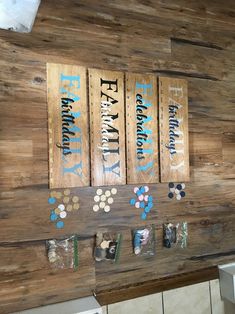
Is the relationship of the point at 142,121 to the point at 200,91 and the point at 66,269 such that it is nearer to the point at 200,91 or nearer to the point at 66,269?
the point at 200,91

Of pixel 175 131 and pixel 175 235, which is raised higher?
pixel 175 131

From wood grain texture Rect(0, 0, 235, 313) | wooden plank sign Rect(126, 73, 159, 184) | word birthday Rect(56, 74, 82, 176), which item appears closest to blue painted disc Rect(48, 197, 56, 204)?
wood grain texture Rect(0, 0, 235, 313)

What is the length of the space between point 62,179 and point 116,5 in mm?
1077

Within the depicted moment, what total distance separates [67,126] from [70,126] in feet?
0.05

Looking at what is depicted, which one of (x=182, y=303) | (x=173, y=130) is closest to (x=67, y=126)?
(x=173, y=130)

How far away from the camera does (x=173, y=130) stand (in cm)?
175

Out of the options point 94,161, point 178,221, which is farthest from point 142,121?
point 178,221

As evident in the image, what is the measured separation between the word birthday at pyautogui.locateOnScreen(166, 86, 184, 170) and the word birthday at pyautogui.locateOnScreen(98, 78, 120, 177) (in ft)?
1.13

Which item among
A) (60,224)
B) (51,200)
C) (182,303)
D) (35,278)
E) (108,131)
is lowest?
(182,303)

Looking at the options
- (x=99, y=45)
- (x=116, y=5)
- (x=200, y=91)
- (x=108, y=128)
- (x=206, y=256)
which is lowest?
(x=206, y=256)

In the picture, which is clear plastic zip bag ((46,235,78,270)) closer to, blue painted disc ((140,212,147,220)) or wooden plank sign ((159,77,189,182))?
blue painted disc ((140,212,147,220))

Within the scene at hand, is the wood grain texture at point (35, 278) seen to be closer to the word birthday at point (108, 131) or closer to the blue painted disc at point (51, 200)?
the blue painted disc at point (51, 200)

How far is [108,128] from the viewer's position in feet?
5.25

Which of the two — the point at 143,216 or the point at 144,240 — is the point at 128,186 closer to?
the point at 143,216
